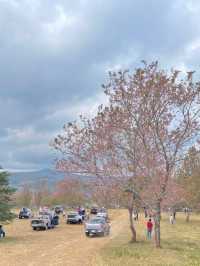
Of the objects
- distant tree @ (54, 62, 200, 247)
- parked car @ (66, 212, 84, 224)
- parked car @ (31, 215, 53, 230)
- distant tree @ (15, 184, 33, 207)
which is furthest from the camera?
distant tree @ (15, 184, 33, 207)

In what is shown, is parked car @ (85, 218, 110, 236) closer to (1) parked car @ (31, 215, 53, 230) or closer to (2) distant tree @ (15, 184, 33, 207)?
(1) parked car @ (31, 215, 53, 230)

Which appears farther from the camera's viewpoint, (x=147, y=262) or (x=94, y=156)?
(x=94, y=156)

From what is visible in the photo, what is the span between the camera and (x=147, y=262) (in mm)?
22812

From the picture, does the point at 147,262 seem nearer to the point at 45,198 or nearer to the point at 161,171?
the point at 161,171

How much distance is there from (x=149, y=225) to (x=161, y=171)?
897cm

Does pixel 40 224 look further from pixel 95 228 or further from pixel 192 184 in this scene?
pixel 192 184

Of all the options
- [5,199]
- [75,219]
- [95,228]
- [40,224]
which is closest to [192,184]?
[75,219]

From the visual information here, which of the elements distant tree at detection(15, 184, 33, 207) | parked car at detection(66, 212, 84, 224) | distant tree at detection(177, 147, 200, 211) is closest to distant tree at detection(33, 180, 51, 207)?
distant tree at detection(15, 184, 33, 207)

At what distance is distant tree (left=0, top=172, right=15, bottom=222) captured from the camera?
3856cm

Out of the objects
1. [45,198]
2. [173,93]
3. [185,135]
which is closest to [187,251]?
[185,135]

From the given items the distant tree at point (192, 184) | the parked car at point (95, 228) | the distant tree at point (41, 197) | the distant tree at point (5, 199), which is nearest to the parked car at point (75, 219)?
the distant tree at point (192, 184)

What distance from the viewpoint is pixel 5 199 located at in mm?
39312

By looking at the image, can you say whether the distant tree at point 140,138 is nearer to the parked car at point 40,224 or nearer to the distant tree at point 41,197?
the parked car at point 40,224

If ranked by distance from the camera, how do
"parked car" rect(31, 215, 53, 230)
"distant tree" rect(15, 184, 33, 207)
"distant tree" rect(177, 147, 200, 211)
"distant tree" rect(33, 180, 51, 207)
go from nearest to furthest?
1. "parked car" rect(31, 215, 53, 230)
2. "distant tree" rect(177, 147, 200, 211)
3. "distant tree" rect(33, 180, 51, 207)
4. "distant tree" rect(15, 184, 33, 207)
